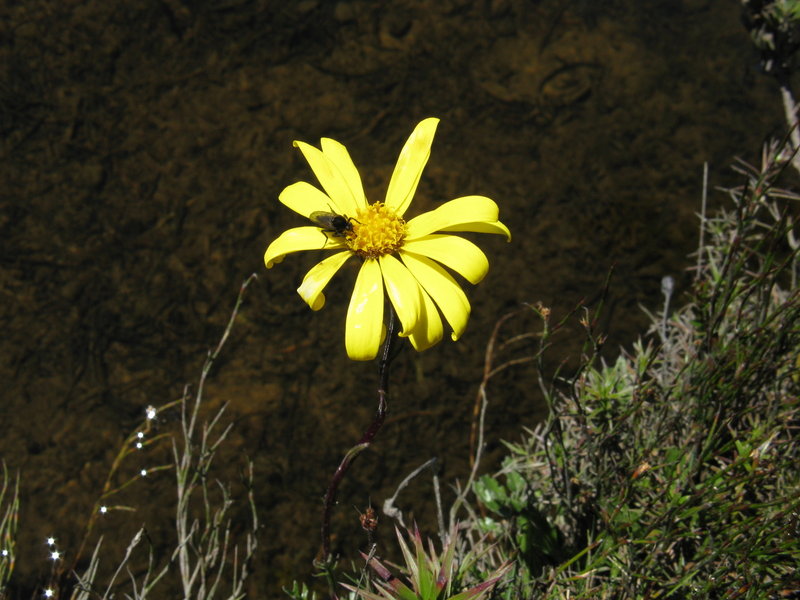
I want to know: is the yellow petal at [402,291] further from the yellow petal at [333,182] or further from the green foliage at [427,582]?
the green foliage at [427,582]

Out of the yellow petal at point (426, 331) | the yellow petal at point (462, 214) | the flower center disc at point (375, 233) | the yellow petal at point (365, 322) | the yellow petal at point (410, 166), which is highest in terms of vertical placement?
the yellow petal at point (410, 166)

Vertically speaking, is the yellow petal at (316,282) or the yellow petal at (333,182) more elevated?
the yellow petal at (333,182)

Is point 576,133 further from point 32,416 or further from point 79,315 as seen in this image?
point 32,416

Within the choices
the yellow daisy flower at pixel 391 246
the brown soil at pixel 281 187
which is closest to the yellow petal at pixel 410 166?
the yellow daisy flower at pixel 391 246

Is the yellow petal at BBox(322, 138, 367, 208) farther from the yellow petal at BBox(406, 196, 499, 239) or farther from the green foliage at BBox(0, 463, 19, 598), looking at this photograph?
the green foliage at BBox(0, 463, 19, 598)

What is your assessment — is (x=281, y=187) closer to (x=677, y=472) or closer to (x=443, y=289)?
(x=443, y=289)

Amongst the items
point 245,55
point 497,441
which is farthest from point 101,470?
point 245,55

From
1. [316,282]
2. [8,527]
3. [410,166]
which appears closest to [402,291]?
[316,282]
